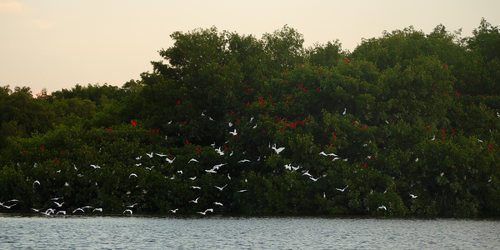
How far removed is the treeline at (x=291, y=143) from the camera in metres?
57.1

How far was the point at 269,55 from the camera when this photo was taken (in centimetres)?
7219

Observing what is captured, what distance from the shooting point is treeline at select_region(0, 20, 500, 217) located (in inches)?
2248

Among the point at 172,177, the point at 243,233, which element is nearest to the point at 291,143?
the point at 172,177

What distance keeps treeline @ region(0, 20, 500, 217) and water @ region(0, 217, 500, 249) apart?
7.80 ft

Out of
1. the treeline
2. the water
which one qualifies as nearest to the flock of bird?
the treeline

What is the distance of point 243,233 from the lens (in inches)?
1874

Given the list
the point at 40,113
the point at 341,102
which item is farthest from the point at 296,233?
the point at 40,113

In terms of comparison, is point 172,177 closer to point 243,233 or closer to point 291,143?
point 291,143

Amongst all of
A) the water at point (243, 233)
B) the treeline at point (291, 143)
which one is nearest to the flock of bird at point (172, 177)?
the treeline at point (291, 143)

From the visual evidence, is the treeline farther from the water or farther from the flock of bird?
the water

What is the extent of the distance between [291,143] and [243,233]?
435 inches

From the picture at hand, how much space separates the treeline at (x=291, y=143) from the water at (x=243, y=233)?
7.80 feet

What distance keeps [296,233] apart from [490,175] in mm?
16623

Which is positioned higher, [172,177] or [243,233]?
[172,177]
